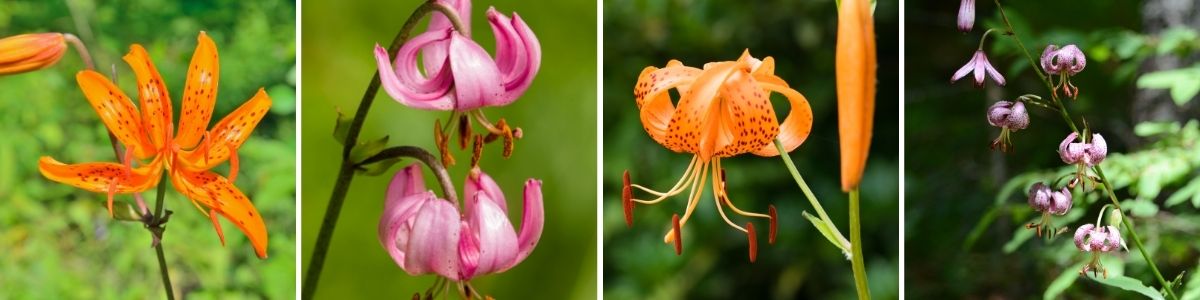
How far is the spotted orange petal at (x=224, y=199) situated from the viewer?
1.91m

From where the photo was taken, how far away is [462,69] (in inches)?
72.3

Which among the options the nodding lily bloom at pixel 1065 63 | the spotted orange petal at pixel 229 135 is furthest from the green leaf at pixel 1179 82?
the spotted orange petal at pixel 229 135

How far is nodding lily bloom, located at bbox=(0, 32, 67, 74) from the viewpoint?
1873 mm

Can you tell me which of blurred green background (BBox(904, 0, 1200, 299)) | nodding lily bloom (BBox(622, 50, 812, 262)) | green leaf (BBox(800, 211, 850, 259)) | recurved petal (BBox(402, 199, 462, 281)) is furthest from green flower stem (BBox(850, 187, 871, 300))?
recurved petal (BBox(402, 199, 462, 281))

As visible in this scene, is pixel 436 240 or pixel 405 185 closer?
pixel 436 240

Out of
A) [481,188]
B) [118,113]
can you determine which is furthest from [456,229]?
[118,113]

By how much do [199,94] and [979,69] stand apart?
1153mm

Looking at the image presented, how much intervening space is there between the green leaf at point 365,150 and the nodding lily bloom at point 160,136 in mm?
148

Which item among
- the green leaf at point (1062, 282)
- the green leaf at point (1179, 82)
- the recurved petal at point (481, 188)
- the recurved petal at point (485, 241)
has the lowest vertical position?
the green leaf at point (1062, 282)

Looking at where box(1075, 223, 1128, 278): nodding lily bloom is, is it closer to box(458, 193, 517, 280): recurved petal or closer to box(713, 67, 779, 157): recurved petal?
box(713, 67, 779, 157): recurved petal

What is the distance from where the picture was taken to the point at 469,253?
1871mm

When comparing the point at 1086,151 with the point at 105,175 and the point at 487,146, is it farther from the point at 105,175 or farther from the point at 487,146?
the point at 105,175

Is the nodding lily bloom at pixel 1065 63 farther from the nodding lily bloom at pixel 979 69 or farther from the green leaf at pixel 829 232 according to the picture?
the green leaf at pixel 829 232

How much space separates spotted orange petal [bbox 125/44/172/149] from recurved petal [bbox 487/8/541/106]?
449 mm
